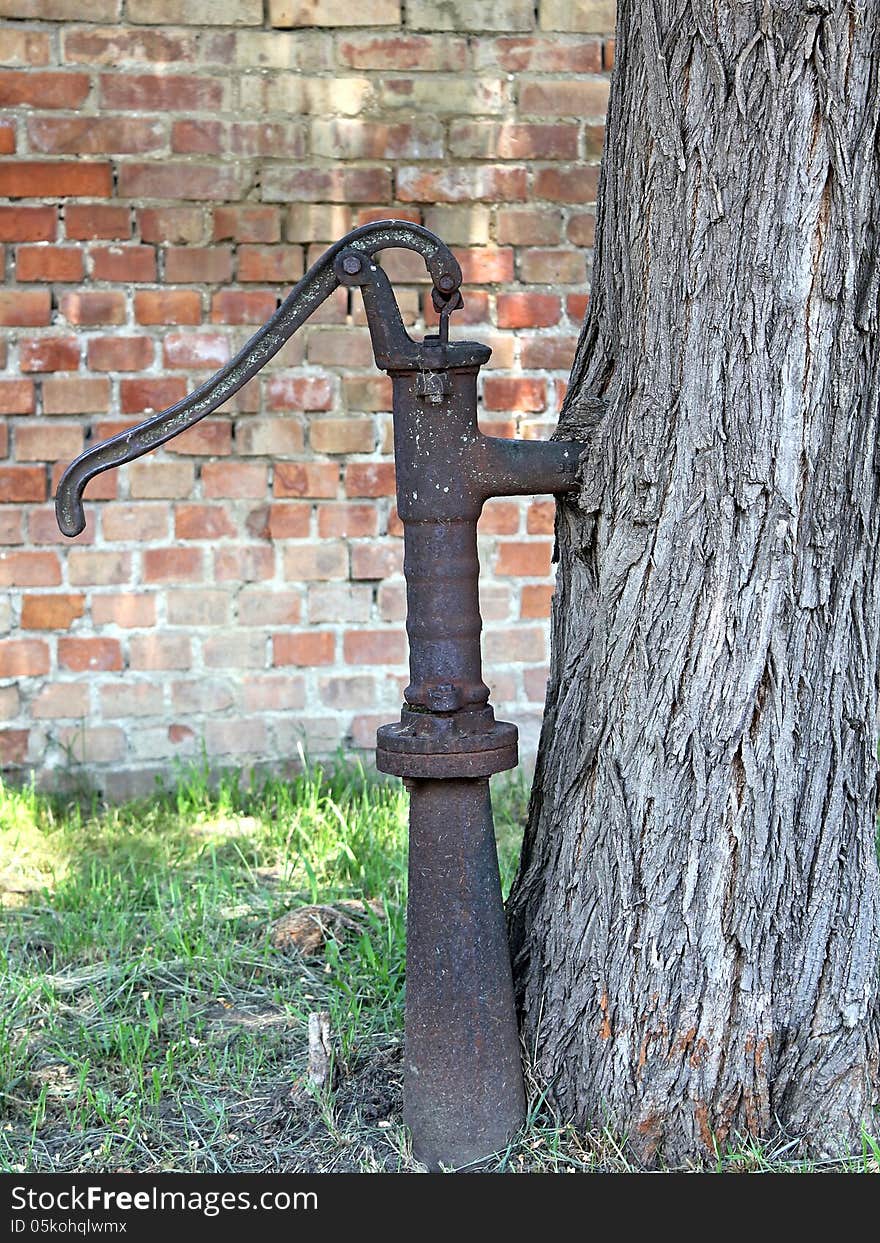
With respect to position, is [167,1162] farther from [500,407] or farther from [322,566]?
[500,407]

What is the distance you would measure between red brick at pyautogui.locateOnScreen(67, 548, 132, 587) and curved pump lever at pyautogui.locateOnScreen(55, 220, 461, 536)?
1488 millimetres

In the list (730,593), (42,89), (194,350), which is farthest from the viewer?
(194,350)

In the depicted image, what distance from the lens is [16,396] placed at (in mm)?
3232

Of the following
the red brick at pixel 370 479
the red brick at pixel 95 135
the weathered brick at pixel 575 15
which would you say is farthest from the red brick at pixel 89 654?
the weathered brick at pixel 575 15

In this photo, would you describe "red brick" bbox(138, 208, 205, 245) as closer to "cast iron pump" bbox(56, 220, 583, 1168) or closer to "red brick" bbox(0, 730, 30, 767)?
"red brick" bbox(0, 730, 30, 767)

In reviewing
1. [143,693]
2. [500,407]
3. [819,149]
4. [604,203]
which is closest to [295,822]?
[143,693]

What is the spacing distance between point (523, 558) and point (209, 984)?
1464mm

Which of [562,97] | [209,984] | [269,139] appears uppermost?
[562,97]

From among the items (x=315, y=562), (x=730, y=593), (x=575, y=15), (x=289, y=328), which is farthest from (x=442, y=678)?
(x=575, y=15)

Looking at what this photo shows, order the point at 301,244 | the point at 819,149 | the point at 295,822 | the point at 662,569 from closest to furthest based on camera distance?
the point at 819,149, the point at 662,569, the point at 295,822, the point at 301,244

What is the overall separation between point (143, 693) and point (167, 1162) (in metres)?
1.63

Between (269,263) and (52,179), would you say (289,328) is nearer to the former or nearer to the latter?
(269,263)

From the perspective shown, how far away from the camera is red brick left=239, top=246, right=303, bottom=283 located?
10.7ft

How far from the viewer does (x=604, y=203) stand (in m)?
1.89
